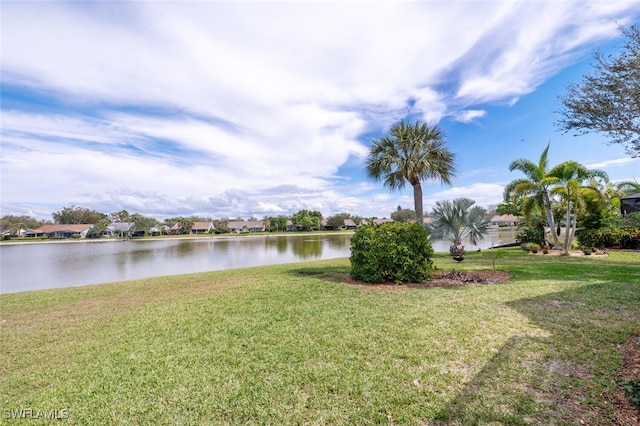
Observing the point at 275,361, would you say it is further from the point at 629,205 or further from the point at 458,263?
the point at 629,205

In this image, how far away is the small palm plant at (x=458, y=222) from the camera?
32.5 feet

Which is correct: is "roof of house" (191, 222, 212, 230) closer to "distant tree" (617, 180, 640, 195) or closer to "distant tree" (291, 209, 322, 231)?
"distant tree" (291, 209, 322, 231)

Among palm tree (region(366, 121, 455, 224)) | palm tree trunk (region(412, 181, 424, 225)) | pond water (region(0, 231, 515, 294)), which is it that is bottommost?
pond water (region(0, 231, 515, 294))

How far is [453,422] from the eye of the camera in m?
2.30

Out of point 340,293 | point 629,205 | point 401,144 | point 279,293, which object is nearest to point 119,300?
point 279,293

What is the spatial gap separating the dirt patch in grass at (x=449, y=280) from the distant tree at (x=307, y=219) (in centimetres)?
7391

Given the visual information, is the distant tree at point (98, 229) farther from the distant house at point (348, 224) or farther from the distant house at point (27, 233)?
the distant house at point (348, 224)

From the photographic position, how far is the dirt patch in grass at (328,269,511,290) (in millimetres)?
7114

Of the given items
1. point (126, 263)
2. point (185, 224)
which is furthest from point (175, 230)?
point (126, 263)

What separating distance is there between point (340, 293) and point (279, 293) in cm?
145

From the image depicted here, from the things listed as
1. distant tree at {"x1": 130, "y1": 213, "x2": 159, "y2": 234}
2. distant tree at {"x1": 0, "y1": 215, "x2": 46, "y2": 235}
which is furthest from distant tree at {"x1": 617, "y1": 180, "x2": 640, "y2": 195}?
distant tree at {"x1": 0, "y1": 215, "x2": 46, "y2": 235}

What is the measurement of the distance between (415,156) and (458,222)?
5028 millimetres

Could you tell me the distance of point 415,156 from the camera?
14047mm

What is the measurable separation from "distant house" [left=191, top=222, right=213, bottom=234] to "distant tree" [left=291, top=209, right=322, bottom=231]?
2544 centimetres
